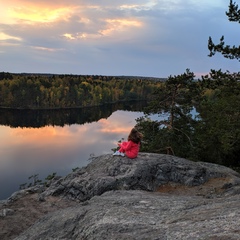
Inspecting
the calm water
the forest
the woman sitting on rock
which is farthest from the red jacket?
the calm water

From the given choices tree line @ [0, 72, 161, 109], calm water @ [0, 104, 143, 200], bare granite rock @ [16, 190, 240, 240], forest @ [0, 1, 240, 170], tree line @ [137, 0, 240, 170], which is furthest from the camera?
tree line @ [0, 72, 161, 109]

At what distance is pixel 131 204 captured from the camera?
7609 mm

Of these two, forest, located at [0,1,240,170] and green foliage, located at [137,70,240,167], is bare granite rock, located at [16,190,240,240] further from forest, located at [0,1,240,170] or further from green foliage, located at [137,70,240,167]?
green foliage, located at [137,70,240,167]

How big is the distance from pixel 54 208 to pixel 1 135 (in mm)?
70690

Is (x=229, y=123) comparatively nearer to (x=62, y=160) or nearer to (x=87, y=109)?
(x=62, y=160)

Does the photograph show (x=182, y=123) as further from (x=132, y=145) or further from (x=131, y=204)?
(x=131, y=204)

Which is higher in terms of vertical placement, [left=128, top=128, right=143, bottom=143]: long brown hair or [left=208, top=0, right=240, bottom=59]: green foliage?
[left=208, top=0, right=240, bottom=59]: green foliage

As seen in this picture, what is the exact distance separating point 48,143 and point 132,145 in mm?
60075

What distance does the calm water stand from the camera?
4744cm

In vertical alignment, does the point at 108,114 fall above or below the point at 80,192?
below

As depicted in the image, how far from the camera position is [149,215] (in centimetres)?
647

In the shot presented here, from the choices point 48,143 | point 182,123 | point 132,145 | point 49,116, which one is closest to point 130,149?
point 132,145

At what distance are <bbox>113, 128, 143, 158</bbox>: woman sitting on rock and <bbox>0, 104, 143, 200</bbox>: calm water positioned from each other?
21.0 m

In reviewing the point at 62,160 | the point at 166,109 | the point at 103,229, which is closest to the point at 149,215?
the point at 103,229
